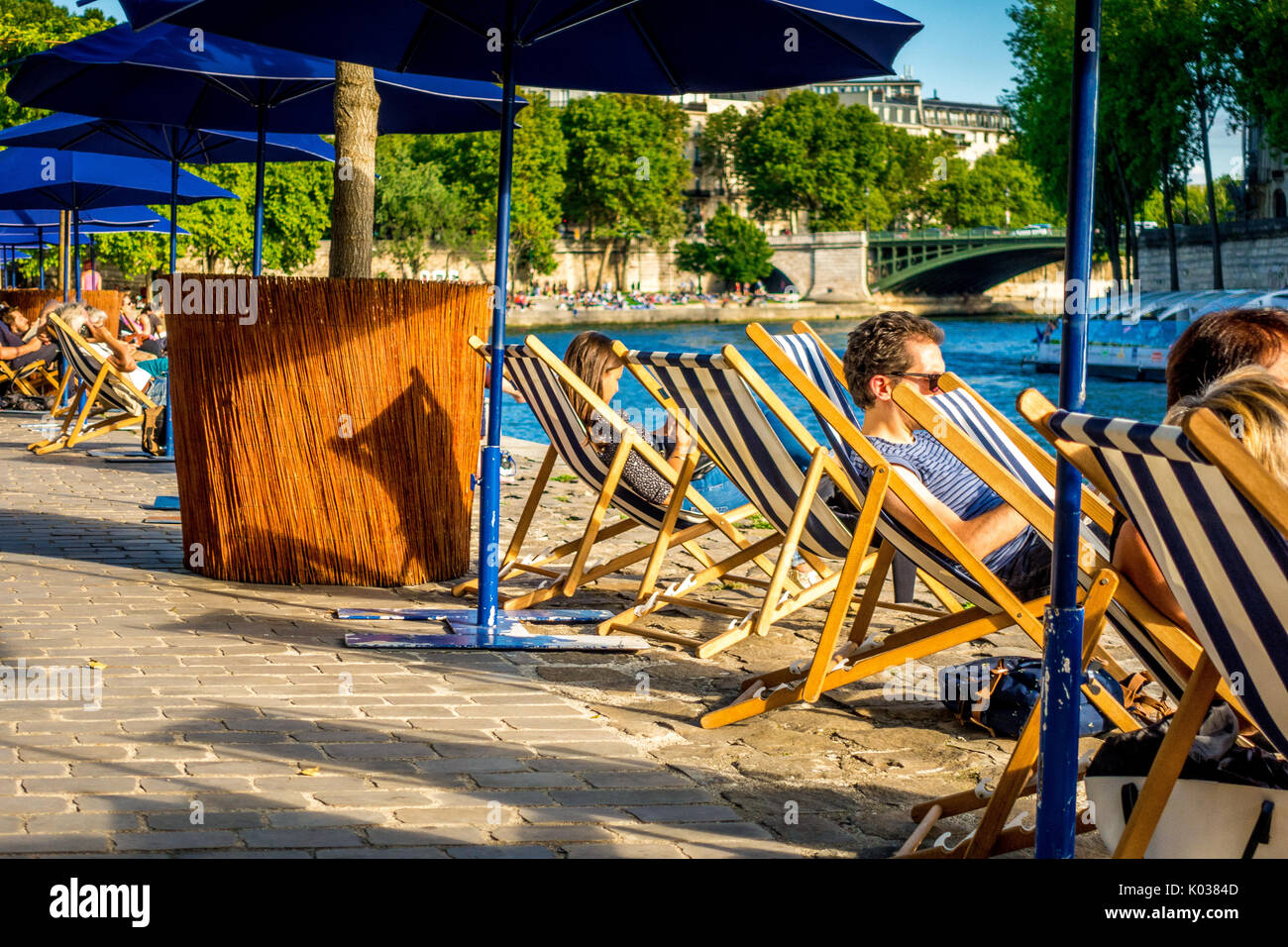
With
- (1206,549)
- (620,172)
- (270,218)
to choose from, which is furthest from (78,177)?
(620,172)

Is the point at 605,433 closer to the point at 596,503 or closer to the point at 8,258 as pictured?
the point at 596,503

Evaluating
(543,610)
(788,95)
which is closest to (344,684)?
(543,610)

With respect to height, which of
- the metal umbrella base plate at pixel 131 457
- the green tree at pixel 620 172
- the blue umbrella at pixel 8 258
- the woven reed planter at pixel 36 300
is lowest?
the metal umbrella base plate at pixel 131 457

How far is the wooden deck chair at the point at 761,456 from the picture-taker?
4.46 metres

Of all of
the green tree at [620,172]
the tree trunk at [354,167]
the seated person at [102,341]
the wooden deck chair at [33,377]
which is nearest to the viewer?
the tree trunk at [354,167]

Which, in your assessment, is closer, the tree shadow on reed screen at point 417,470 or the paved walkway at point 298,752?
the paved walkway at point 298,752

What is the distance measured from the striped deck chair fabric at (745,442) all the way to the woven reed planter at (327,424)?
1.36m

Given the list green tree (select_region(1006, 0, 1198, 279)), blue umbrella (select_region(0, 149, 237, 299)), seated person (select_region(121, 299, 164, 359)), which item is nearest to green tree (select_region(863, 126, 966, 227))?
green tree (select_region(1006, 0, 1198, 279))

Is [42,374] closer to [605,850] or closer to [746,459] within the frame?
[746,459]

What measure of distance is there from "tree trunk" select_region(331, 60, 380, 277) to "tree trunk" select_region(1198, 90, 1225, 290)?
36.3 metres

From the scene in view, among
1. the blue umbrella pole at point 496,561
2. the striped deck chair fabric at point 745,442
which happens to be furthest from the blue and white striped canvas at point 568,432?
the striped deck chair fabric at point 745,442

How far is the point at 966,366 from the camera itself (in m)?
49.8

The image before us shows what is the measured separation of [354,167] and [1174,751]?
17.7ft

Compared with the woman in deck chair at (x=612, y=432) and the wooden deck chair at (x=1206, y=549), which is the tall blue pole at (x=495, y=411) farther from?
the wooden deck chair at (x=1206, y=549)
